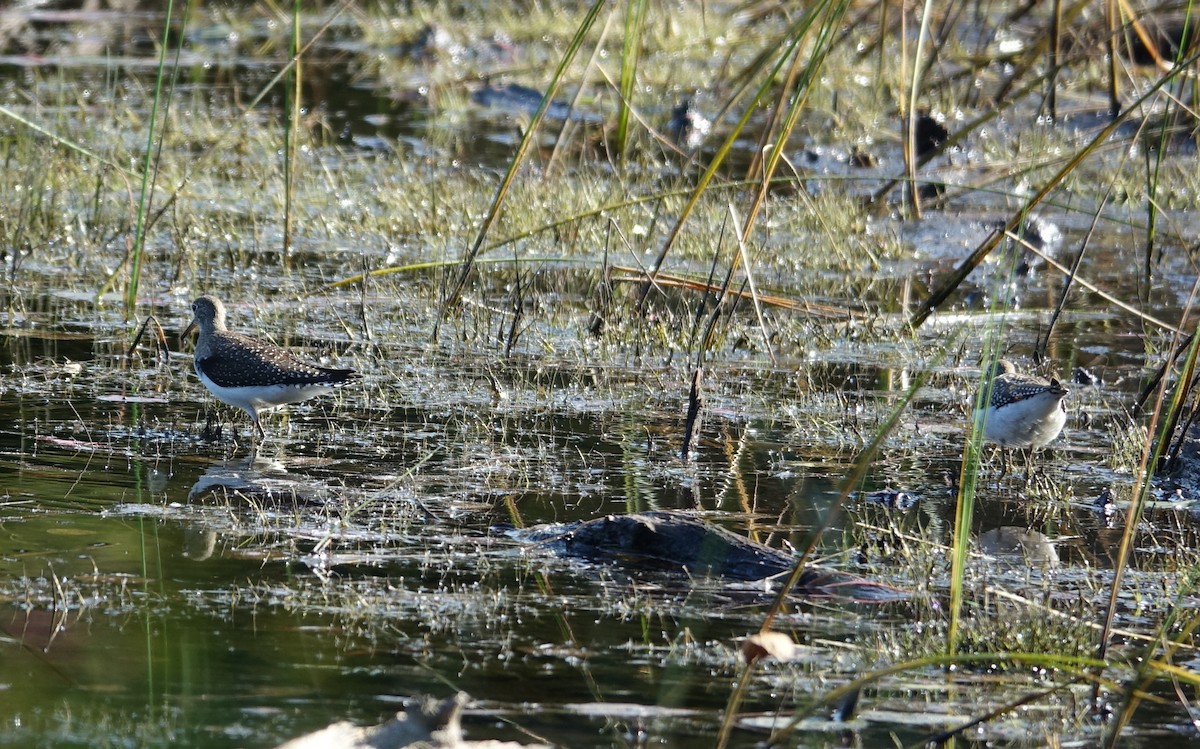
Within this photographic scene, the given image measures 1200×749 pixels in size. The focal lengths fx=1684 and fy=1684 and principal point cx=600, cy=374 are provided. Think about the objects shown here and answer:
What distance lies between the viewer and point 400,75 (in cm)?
1878

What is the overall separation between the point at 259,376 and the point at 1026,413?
3298 millimetres

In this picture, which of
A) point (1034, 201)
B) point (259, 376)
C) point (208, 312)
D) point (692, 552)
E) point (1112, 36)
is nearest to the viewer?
point (692, 552)

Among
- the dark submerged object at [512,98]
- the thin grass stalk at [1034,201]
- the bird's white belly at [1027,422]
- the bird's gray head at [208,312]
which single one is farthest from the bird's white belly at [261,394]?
the dark submerged object at [512,98]

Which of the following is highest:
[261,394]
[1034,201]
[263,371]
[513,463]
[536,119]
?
[536,119]

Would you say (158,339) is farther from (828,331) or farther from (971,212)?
(971,212)

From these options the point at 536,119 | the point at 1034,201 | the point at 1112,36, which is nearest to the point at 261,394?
the point at 536,119

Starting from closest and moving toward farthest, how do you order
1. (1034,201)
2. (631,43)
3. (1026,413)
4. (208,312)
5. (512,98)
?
(1034,201), (1026,413), (631,43), (208,312), (512,98)

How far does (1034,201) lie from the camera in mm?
6043

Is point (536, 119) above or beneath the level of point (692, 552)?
above

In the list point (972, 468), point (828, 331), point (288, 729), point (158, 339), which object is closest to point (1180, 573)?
point (972, 468)

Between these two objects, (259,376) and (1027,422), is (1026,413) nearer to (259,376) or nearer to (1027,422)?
(1027,422)

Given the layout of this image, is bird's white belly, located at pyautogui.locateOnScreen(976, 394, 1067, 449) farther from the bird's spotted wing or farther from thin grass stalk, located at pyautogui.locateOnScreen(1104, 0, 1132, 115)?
the bird's spotted wing

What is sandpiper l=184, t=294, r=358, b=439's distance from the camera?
739 centimetres

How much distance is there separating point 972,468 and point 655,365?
13.4 ft
